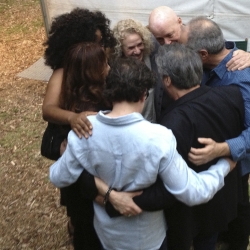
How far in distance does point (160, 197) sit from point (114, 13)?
4592 mm

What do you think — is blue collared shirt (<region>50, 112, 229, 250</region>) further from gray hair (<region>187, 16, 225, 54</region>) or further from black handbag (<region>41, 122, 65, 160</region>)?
gray hair (<region>187, 16, 225, 54</region>)

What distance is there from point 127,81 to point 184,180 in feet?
1.70

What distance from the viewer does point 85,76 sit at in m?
2.24

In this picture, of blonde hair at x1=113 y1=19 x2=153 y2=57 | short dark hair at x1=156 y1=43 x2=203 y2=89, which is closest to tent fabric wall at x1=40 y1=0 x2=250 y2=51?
blonde hair at x1=113 y1=19 x2=153 y2=57

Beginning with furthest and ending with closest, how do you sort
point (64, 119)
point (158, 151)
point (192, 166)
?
point (64, 119) < point (192, 166) < point (158, 151)

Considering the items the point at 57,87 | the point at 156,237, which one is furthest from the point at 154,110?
the point at 156,237

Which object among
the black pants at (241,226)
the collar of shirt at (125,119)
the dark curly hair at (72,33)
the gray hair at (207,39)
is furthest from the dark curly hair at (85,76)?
the black pants at (241,226)

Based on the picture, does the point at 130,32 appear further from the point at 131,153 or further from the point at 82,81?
the point at 131,153

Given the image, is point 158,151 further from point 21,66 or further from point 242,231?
point 21,66

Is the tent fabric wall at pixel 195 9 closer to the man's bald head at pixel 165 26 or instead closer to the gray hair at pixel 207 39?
the man's bald head at pixel 165 26

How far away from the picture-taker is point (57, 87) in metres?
2.48

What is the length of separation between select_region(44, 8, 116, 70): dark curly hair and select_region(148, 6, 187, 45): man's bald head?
0.47 m

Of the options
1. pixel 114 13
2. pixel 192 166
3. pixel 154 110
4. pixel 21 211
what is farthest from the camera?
pixel 114 13

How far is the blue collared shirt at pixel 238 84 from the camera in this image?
2.21m
